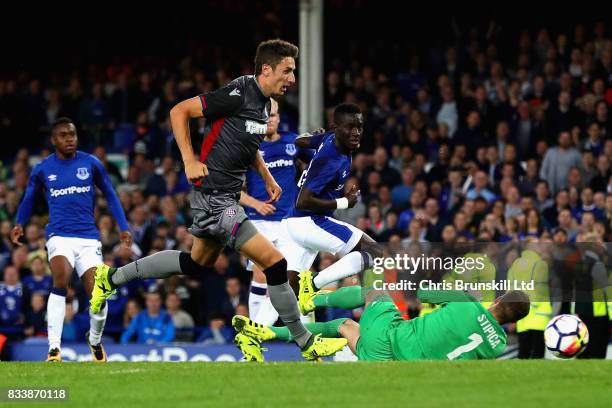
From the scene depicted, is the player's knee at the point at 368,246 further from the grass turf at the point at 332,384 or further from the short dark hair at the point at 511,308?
the grass turf at the point at 332,384

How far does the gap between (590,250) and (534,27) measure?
9.04 m

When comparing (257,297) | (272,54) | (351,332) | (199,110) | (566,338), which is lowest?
(566,338)

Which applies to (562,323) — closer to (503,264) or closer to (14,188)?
(503,264)

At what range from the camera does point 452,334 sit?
10.9 m

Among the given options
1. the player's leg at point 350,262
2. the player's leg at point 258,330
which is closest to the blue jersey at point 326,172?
the player's leg at point 350,262

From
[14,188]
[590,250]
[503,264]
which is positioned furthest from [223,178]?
[14,188]

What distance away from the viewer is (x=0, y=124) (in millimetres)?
24672

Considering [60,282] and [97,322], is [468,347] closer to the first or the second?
[97,322]

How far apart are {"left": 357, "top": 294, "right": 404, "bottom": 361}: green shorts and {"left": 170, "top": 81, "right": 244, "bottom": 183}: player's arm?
2188mm

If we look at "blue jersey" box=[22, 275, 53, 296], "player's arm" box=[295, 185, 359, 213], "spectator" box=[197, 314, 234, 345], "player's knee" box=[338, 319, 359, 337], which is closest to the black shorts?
"player's knee" box=[338, 319, 359, 337]

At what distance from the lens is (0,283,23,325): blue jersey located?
18656mm

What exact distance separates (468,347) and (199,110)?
2.99 meters

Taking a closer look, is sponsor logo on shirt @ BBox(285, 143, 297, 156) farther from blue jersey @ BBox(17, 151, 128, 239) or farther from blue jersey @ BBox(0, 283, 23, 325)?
blue jersey @ BBox(0, 283, 23, 325)

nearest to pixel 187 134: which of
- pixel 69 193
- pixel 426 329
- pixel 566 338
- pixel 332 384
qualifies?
pixel 332 384
